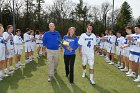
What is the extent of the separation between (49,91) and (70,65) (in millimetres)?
1844

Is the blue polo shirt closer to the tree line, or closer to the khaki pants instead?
the khaki pants

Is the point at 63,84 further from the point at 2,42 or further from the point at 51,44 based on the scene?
the point at 2,42

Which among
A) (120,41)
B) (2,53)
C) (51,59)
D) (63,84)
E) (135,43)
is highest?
(135,43)

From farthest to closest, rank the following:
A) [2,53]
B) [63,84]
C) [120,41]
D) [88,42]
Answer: [120,41] → [2,53] → [88,42] → [63,84]

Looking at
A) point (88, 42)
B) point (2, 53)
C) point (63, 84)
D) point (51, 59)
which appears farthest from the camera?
point (2, 53)

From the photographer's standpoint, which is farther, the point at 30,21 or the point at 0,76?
the point at 30,21

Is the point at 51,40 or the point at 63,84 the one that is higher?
the point at 51,40

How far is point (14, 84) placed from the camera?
12008 mm

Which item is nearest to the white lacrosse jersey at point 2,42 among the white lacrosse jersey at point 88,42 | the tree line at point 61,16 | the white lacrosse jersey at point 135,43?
the white lacrosse jersey at point 88,42

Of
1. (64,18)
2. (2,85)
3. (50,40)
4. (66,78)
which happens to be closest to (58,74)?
(66,78)

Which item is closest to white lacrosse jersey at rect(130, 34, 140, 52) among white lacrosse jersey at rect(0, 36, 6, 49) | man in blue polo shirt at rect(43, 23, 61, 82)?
man in blue polo shirt at rect(43, 23, 61, 82)

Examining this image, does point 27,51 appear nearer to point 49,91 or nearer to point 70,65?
point 70,65

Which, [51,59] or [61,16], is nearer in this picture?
[51,59]

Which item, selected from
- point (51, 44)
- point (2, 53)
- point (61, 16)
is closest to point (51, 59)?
point (51, 44)
